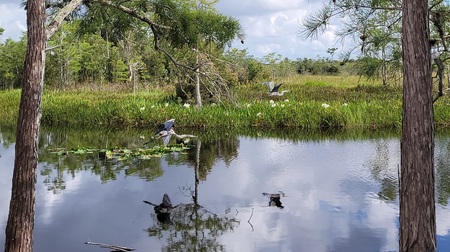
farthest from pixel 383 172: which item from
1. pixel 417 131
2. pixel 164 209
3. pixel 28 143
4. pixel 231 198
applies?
pixel 28 143

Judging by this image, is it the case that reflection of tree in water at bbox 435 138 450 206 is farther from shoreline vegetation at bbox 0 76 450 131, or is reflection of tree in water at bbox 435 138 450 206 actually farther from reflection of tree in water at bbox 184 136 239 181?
reflection of tree in water at bbox 184 136 239 181

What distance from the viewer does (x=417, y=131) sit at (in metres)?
3.92

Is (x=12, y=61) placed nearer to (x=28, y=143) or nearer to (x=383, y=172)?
(x=383, y=172)

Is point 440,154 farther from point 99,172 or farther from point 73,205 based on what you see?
point 73,205

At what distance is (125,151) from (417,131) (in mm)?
8015

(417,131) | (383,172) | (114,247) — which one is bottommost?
(114,247)

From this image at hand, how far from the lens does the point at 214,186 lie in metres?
8.44

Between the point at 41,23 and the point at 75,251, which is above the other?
the point at 41,23

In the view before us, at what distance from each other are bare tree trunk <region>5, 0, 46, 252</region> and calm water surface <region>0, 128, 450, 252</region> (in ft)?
3.22

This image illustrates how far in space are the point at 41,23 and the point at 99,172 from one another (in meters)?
5.31

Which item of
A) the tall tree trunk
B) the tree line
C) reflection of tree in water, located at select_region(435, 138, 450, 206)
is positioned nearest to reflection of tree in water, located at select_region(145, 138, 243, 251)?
the tall tree trunk

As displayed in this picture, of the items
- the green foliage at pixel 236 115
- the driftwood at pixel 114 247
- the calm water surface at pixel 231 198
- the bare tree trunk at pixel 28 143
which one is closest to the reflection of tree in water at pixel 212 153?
the calm water surface at pixel 231 198

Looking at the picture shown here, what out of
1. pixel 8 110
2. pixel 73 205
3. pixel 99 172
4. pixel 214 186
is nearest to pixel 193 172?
pixel 214 186

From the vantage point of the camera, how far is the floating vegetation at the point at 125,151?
11.0 meters
